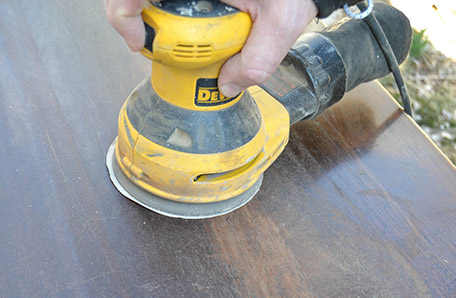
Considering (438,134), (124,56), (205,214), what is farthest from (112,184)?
(438,134)

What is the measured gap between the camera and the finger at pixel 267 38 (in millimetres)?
604

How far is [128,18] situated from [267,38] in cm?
19

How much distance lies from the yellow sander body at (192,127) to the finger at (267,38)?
A: 16mm

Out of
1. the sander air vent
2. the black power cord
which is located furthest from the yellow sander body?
the black power cord

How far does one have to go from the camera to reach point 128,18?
0.56 metres

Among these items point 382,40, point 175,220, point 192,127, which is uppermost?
point 382,40

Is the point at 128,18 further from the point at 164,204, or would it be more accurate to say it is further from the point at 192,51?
the point at 164,204

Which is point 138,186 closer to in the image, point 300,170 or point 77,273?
point 77,273

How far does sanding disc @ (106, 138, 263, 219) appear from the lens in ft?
2.65

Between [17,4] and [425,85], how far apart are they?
1.93 metres

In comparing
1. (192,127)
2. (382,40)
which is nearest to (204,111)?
(192,127)

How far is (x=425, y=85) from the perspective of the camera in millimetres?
2260

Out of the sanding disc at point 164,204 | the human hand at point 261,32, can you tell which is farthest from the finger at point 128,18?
the sanding disc at point 164,204

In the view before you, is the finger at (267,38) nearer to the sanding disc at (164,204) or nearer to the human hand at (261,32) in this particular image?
the human hand at (261,32)
